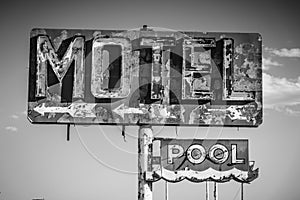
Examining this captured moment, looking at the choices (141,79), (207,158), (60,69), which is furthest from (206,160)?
(60,69)

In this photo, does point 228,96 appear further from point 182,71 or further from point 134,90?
point 134,90

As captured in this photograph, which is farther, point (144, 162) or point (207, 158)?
point (207, 158)

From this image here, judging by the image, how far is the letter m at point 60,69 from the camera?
59.3 ft

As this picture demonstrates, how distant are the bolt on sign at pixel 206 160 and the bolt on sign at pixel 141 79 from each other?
2.86 feet

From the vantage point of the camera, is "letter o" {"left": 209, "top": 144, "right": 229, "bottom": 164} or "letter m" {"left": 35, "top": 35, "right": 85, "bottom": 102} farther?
"letter o" {"left": 209, "top": 144, "right": 229, "bottom": 164}

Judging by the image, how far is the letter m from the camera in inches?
712

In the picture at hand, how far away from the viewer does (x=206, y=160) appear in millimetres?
18703

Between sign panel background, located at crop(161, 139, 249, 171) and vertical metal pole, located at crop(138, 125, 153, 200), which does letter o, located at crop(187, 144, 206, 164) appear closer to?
sign panel background, located at crop(161, 139, 249, 171)

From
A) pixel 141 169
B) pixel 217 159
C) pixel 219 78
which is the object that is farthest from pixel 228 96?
pixel 141 169

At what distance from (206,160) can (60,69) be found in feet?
16.5

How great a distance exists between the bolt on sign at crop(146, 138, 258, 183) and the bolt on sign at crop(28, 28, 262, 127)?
34.3 inches

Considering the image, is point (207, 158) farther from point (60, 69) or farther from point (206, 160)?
point (60, 69)

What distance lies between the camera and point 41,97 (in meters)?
18.0

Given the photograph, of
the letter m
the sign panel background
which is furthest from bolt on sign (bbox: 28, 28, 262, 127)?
the sign panel background
